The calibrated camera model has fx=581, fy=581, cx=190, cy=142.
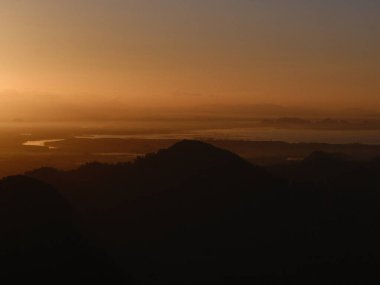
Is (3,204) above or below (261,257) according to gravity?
above

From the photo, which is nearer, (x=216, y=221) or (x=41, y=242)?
(x=41, y=242)

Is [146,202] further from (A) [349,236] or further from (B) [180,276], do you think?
(A) [349,236]

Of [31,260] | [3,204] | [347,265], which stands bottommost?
[347,265]

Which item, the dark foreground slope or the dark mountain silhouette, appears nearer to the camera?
the dark mountain silhouette

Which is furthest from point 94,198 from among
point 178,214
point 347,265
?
point 347,265

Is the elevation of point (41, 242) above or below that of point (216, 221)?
above

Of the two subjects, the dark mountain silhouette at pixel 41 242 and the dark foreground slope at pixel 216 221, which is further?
Answer: the dark foreground slope at pixel 216 221

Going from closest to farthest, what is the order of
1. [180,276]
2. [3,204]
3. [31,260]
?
[31,260], [3,204], [180,276]

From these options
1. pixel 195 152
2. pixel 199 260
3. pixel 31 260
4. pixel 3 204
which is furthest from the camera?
pixel 195 152
